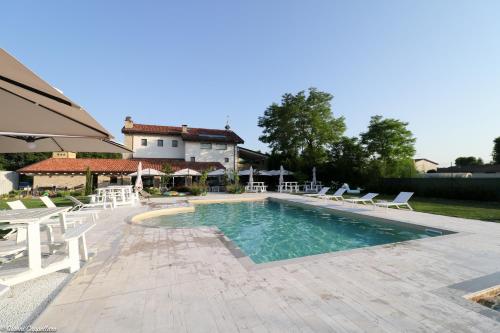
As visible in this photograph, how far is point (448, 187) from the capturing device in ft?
53.5

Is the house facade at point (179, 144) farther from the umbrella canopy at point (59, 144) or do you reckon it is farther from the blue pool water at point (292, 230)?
the umbrella canopy at point (59, 144)

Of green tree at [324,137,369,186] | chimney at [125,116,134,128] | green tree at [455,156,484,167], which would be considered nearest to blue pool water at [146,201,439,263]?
green tree at [324,137,369,186]

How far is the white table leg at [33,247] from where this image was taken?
3.29m

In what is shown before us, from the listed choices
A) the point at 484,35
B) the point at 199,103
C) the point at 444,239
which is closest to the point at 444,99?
the point at 484,35

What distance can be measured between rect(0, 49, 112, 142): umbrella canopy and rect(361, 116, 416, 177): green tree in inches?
909

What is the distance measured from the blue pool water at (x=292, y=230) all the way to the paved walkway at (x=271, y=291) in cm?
172

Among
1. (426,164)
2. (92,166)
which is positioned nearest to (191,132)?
(92,166)

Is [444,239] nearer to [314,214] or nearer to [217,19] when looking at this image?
[314,214]

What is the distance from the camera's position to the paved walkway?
2617 millimetres

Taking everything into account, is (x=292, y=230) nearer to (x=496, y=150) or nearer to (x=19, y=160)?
(x=19, y=160)

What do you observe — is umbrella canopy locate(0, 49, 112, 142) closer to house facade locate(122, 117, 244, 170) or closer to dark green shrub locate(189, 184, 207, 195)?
dark green shrub locate(189, 184, 207, 195)

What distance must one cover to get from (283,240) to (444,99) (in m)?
13.7

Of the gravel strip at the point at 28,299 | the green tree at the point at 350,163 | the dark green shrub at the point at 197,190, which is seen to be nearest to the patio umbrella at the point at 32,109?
the gravel strip at the point at 28,299

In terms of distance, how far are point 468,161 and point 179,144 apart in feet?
224
